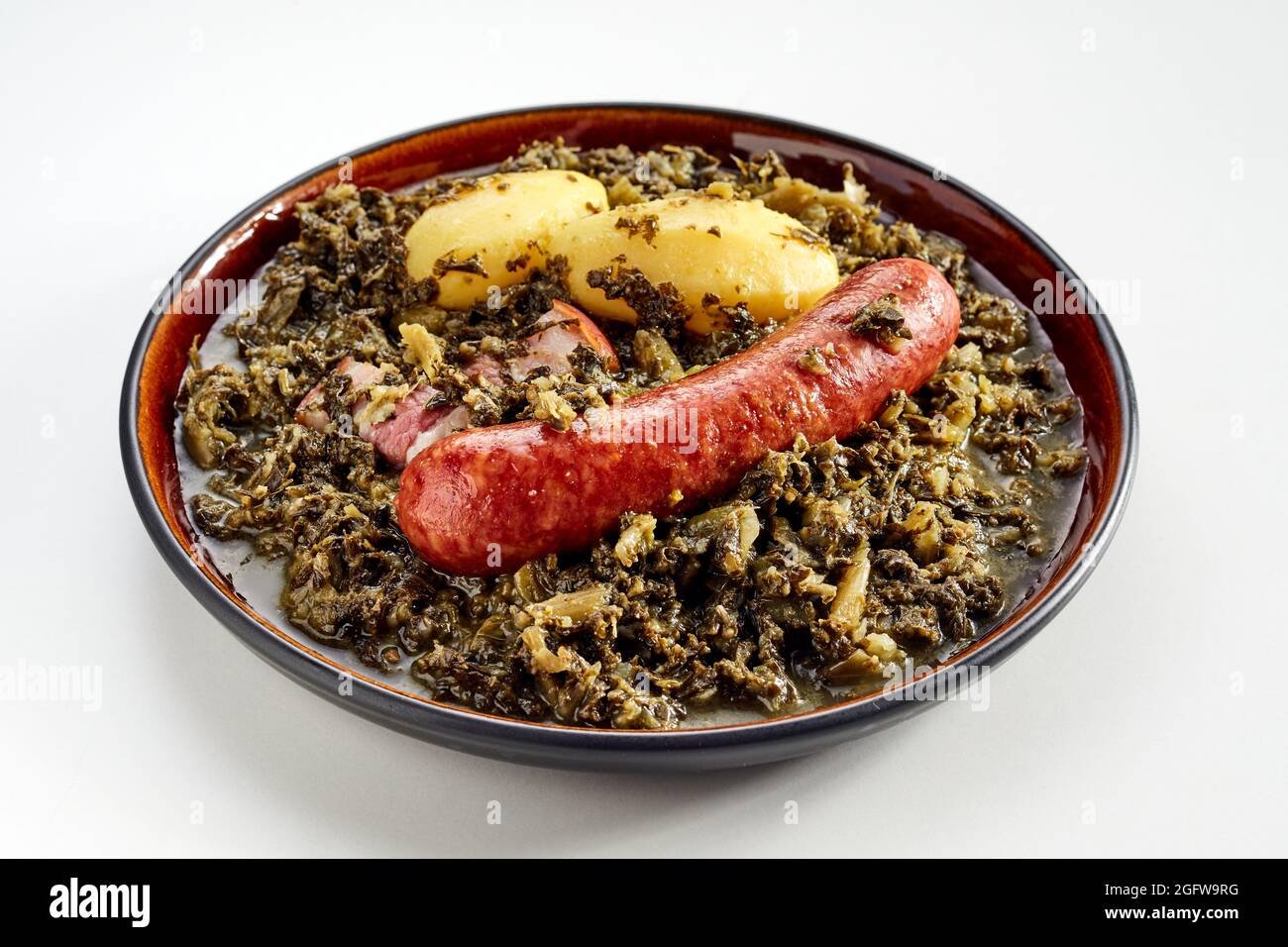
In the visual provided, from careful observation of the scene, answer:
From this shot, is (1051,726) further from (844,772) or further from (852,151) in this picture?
(852,151)

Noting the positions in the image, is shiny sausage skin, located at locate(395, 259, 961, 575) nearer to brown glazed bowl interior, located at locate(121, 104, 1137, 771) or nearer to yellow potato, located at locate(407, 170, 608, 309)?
brown glazed bowl interior, located at locate(121, 104, 1137, 771)

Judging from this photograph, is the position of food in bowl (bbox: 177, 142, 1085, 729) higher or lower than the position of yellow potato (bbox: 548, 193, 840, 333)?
lower

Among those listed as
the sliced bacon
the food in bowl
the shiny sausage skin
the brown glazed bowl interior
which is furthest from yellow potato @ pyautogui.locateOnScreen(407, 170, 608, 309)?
the shiny sausage skin

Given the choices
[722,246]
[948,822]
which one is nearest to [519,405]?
[722,246]

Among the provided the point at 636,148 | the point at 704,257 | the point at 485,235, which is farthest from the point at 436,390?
the point at 636,148

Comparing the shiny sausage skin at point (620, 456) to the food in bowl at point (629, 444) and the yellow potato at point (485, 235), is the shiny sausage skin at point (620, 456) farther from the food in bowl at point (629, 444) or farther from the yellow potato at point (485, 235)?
the yellow potato at point (485, 235)

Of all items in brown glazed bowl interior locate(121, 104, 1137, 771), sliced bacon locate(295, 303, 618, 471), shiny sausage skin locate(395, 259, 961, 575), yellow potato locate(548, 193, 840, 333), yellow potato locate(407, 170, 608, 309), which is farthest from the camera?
yellow potato locate(407, 170, 608, 309)

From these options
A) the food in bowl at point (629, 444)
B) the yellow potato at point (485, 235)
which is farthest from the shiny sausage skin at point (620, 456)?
the yellow potato at point (485, 235)
